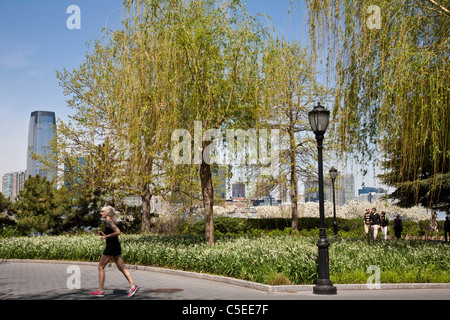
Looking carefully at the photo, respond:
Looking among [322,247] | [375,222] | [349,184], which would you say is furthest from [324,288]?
[375,222]

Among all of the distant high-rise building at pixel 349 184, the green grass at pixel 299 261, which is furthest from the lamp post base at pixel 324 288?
the distant high-rise building at pixel 349 184

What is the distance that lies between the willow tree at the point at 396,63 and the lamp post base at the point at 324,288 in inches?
102

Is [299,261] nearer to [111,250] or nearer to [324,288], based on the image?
[324,288]

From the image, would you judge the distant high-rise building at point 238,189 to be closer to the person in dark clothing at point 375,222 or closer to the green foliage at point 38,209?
the person in dark clothing at point 375,222

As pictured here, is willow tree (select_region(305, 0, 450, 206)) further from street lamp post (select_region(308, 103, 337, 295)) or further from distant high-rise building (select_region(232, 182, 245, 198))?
distant high-rise building (select_region(232, 182, 245, 198))

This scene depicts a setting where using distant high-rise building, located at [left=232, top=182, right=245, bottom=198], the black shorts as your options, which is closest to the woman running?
the black shorts

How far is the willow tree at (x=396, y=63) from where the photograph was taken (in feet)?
32.3

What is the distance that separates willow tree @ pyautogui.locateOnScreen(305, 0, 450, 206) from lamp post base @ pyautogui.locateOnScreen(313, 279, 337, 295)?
2.59 metres

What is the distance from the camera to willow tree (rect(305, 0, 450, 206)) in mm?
9844

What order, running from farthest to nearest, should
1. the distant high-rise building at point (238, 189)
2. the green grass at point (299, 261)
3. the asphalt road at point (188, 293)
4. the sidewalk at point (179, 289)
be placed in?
the distant high-rise building at point (238, 189)
the green grass at point (299, 261)
the sidewalk at point (179, 289)
the asphalt road at point (188, 293)

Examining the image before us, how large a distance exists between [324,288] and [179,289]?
3.32 m

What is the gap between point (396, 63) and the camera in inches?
397

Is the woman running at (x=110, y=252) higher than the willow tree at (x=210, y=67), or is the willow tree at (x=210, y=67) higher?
the willow tree at (x=210, y=67)

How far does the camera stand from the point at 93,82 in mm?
31578
